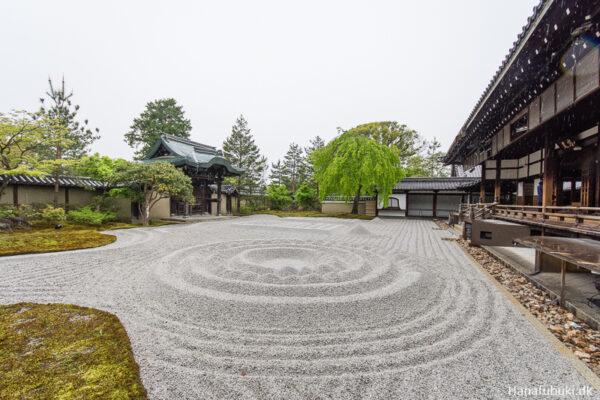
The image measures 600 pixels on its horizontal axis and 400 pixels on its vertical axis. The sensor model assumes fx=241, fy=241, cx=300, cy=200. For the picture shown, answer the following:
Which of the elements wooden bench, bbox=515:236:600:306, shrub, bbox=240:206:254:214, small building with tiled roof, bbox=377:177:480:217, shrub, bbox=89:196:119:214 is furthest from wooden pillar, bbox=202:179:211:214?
wooden bench, bbox=515:236:600:306

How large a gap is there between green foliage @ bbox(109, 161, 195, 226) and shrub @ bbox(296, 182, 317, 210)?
13071 millimetres

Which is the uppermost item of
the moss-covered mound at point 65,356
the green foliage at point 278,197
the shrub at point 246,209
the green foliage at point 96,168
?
the green foliage at point 96,168

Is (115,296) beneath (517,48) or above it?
beneath

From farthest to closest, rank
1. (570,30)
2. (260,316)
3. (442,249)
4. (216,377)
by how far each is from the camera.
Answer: (442,249), (570,30), (260,316), (216,377)

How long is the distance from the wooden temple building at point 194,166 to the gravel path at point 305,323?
10116 millimetres

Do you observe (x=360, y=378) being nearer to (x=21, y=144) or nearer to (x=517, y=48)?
(x=517, y=48)

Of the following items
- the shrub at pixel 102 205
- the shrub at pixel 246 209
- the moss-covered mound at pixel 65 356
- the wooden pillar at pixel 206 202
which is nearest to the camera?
the moss-covered mound at pixel 65 356

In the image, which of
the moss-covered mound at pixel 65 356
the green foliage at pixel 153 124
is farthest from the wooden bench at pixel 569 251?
the green foliage at pixel 153 124

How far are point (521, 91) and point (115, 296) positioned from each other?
9.31m

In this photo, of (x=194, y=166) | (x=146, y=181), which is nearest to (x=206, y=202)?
(x=194, y=166)

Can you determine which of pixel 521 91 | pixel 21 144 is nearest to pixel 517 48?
pixel 521 91

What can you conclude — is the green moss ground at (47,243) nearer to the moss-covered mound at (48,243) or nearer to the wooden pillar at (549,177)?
the moss-covered mound at (48,243)

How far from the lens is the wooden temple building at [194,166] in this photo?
1563 centimetres

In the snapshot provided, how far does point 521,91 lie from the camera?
573cm
